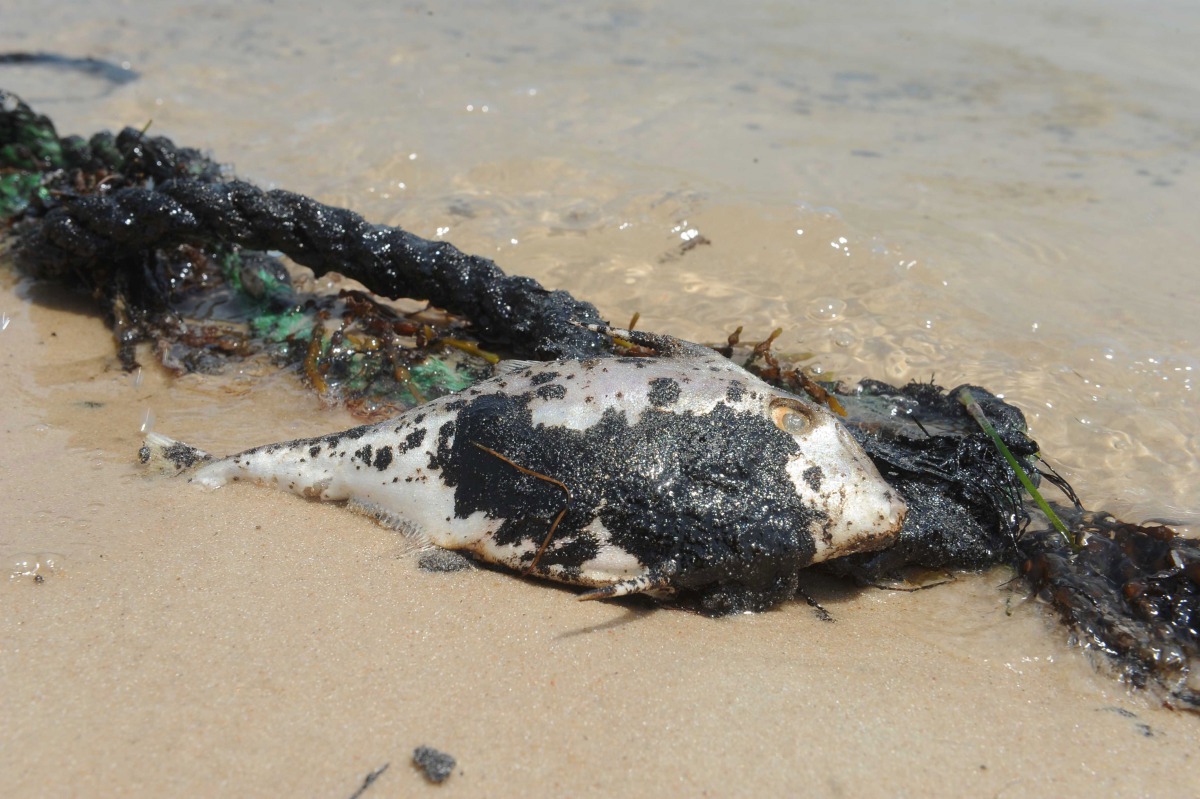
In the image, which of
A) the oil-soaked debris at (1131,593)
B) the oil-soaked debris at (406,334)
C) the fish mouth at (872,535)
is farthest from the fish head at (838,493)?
the oil-soaked debris at (1131,593)

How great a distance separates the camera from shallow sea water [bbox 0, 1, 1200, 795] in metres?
2.04

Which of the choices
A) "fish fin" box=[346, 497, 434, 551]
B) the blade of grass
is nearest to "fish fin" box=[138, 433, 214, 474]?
"fish fin" box=[346, 497, 434, 551]

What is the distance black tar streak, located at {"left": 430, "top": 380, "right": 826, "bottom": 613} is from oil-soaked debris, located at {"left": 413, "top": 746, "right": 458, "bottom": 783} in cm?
64

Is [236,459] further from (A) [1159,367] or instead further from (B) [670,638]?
(A) [1159,367]

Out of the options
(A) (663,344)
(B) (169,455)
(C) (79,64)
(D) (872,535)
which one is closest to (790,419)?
(D) (872,535)

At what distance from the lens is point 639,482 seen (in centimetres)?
243

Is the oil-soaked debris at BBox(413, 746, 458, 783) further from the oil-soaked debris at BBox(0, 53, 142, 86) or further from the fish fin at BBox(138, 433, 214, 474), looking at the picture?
the oil-soaked debris at BBox(0, 53, 142, 86)

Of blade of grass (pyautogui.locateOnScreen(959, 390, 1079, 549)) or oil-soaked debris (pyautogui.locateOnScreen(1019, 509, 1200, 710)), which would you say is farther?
blade of grass (pyautogui.locateOnScreen(959, 390, 1079, 549))

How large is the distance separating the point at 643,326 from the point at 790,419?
6.01ft

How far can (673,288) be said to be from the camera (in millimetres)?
4586

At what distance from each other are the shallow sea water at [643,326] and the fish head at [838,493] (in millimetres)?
259

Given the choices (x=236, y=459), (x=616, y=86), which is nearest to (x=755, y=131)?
(x=616, y=86)

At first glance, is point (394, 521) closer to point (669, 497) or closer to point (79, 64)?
point (669, 497)

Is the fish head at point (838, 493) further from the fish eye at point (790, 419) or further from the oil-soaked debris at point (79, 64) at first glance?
the oil-soaked debris at point (79, 64)
